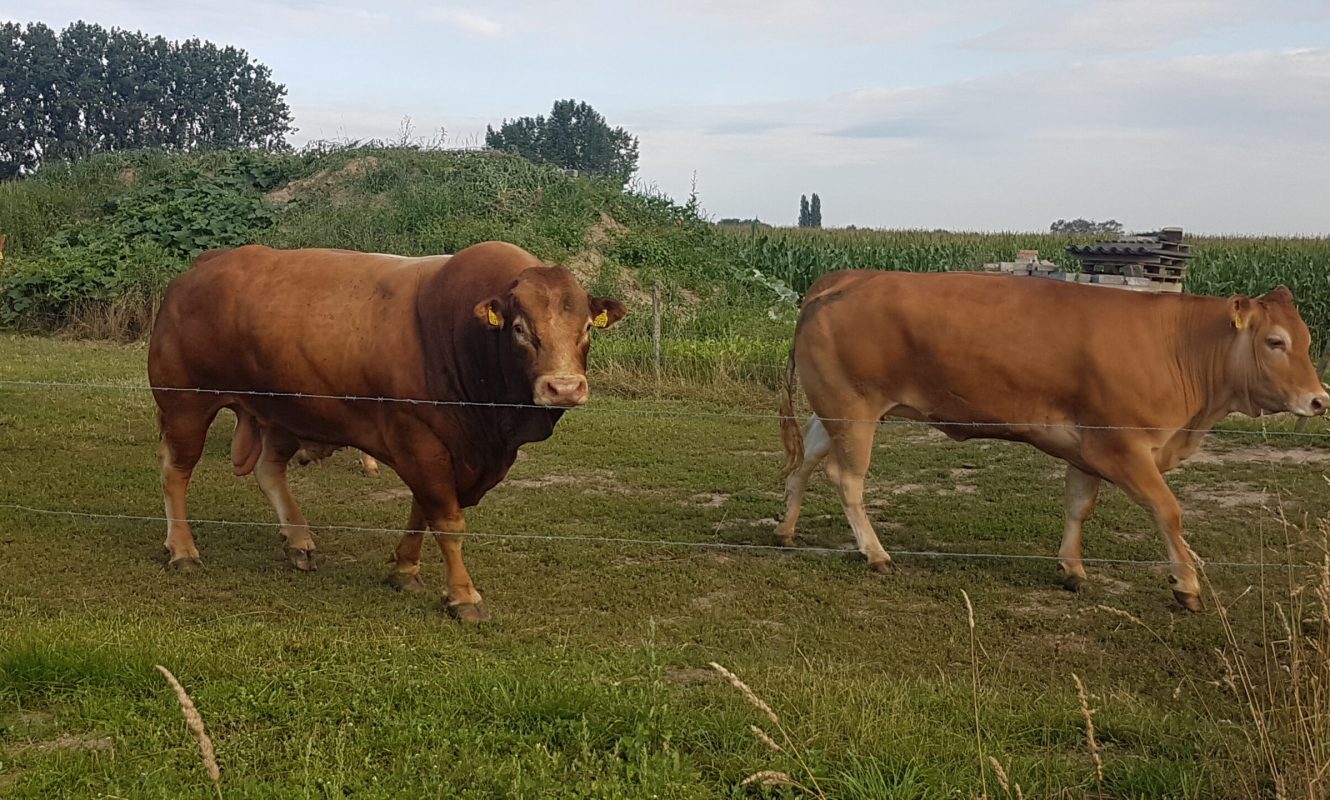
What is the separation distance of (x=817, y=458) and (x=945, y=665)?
232 cm

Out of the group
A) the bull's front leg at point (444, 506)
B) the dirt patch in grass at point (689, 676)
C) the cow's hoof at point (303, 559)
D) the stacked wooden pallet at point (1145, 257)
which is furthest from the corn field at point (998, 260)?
the dirt patch in grass at point (689, 676)

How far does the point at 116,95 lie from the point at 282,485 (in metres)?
52.5

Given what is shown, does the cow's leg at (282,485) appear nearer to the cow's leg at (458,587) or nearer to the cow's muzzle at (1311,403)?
the cow's leg at (458,587)

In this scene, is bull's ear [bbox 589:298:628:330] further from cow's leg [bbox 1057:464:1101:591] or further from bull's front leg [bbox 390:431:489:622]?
cow's leg [bbox 1057:464:1101:591]

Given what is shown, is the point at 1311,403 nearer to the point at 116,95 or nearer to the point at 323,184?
the point at 323,184

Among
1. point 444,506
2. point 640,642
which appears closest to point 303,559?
point 444,506

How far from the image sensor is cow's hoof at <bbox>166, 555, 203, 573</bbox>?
607cm

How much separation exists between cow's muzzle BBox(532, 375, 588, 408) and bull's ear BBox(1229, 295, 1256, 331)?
3.73 metres

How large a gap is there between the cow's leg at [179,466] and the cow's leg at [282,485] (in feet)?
1.23

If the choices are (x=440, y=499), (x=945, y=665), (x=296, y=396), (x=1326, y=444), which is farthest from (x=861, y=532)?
(x=1326, y=444)

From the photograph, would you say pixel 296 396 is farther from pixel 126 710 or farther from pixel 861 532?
pixel 861 532

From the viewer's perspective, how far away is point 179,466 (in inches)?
250

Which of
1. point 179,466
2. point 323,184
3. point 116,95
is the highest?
point 116,95

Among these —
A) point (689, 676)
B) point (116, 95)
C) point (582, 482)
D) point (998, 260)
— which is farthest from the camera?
point (116, 95)
